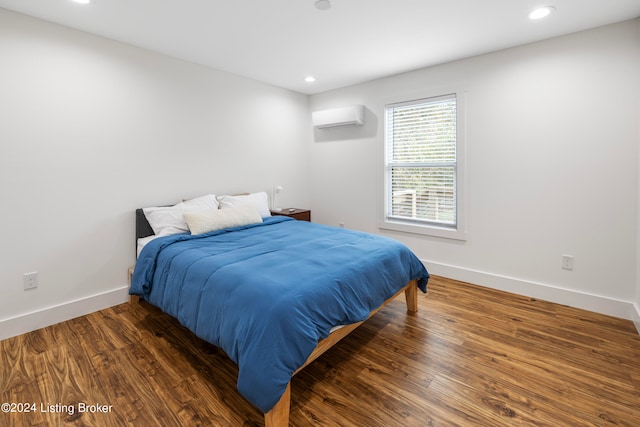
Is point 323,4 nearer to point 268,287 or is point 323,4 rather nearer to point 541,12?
point 541,12

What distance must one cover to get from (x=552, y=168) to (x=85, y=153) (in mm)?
4289

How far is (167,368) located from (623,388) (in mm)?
2776

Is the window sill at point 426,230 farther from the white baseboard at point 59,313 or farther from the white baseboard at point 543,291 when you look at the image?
the white baseboard at point 59,313

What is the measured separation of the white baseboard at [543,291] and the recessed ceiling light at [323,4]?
2.91m

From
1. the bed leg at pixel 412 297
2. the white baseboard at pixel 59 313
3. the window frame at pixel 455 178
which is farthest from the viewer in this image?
the window frame at pixel 455 178

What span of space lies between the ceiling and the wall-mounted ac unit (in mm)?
726

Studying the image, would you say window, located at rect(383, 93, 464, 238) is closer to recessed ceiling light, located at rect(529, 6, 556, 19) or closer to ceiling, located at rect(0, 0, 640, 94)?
ceiling, located at rect(0, 0, 640, 94)

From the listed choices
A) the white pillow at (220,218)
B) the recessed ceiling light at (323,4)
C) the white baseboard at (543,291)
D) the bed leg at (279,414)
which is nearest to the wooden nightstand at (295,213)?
the white pillow at (220,218)

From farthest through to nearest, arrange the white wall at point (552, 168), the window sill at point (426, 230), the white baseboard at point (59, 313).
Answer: the window sill at point (426, 230) → the white wall at point (552, 168) → the white baseboard at point (59, 313)

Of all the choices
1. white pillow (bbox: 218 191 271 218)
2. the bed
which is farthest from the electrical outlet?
white pillow (bbox: 218 191 271 218)

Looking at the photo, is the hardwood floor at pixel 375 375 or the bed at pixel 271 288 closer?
the bed at pixel 271 288

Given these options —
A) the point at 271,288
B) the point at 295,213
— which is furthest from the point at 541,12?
the point at 295,213

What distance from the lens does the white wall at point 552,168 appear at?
2.59 meters

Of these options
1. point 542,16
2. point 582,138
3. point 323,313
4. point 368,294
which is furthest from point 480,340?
point 542,16
